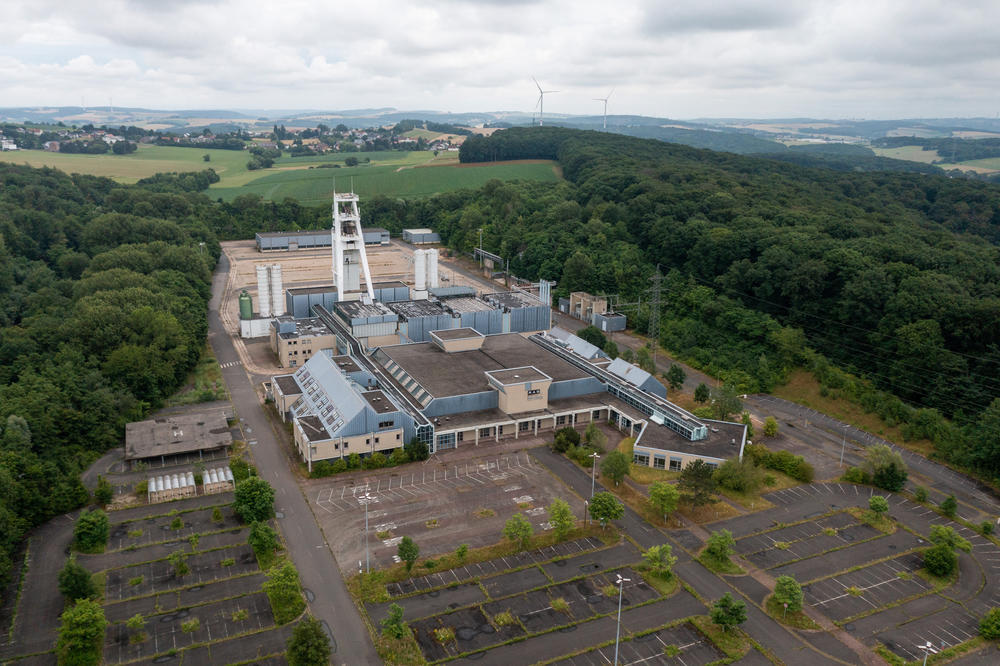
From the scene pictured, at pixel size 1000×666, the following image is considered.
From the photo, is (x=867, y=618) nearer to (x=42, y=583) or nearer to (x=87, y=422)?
(x=42, y=583)

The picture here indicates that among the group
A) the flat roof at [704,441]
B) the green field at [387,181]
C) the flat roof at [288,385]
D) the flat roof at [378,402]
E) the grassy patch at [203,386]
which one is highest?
the green field at [387,181]

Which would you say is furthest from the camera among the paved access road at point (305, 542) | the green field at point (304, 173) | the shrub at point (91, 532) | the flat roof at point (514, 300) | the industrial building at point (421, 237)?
the green field at point (304, 173)

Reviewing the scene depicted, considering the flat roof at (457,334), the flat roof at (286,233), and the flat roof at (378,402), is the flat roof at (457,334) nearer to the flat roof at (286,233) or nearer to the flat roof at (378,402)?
the flat roof at (378,402)

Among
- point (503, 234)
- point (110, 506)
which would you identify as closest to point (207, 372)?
point (110, 506)

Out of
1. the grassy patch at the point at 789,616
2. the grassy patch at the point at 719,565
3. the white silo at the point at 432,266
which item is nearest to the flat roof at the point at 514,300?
the white silo at the point at 432,266

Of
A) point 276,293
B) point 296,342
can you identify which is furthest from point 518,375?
point 276,293

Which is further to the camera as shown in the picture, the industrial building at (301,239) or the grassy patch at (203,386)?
the industrial building at (301,239)
